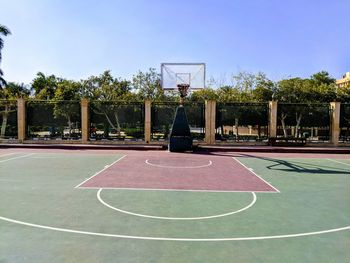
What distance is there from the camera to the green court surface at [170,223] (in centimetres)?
602

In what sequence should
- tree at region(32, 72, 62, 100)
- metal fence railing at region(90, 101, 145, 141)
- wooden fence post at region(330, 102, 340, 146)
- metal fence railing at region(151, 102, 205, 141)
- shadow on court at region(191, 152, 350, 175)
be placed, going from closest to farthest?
shadow on court at region(191, 152, 350, 175) → wooden fence post at region(330, 102, 340, 146) → metal fence railing at region(151, 102, 205, 141) → metal fence railing at region(90, 101, 145, 141) → tree at region(32, 72, 62, 100)

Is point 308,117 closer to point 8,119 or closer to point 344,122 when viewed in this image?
point 344,122

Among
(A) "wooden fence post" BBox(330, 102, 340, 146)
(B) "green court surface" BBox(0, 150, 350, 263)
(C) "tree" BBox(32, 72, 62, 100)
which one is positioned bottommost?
(B) "green court surface" BBox(0, 150, 350, 263)

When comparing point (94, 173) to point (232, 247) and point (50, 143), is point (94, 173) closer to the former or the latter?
point (232, 247)

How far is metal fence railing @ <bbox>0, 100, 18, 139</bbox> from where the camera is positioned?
1095 inches

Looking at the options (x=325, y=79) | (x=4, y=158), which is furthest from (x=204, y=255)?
(x=325, y=79)

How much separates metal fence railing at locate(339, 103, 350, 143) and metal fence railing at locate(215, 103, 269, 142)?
19.3 ft

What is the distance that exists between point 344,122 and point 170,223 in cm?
2457

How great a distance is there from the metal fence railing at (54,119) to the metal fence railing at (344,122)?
20.7m

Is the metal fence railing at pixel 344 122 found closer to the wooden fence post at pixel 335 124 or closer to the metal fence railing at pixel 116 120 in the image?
the wooden fence post at pixel 335 124

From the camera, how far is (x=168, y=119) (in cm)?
2750

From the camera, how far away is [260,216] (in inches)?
327

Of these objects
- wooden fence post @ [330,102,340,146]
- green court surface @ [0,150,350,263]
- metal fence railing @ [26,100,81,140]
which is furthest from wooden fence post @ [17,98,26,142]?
wooden fence post @ [330,102,340,146]

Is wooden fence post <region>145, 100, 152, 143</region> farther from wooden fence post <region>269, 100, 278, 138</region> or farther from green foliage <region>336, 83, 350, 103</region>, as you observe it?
green foliage <region>336, 83, 350, 103</region>
